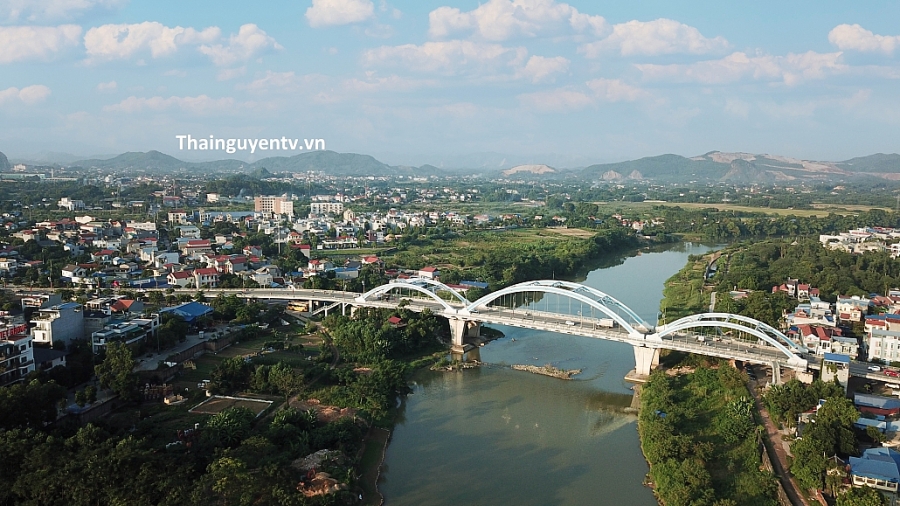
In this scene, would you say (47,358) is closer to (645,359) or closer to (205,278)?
(205,278)

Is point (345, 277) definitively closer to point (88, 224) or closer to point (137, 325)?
point (137, 325)

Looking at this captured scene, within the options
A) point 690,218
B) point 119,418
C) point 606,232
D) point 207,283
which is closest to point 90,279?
point 207,283

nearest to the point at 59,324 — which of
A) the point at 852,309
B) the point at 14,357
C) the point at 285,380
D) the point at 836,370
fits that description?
the point at 14,357

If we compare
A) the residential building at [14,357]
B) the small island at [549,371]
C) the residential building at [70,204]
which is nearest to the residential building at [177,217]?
the residential building at [70,204]

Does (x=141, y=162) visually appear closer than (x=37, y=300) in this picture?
No

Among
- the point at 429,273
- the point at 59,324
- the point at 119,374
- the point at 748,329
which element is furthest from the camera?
the point at 429,273

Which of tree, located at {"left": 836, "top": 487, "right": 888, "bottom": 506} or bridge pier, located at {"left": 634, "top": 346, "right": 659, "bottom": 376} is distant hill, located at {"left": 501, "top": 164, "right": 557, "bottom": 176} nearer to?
bridge pier, located at {"left": 634, "top": 346, "right": 659, "bottom": 376}
